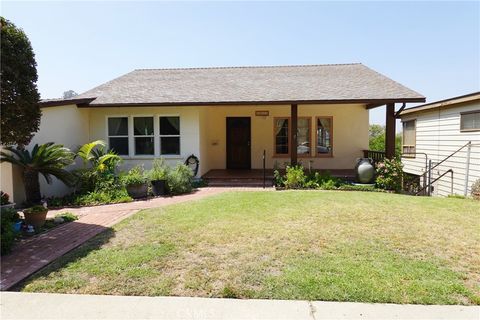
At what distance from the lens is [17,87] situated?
232 inches

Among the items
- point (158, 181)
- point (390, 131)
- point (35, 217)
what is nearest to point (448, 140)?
point (390, 131)

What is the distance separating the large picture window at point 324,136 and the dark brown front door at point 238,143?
9.85 ft

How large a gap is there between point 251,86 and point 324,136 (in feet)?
13.1

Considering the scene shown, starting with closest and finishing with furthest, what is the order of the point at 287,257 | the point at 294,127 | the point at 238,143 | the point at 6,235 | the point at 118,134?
the point at 287,257 < the point at 6,235 < the point at 294,127 < the point at 118,134 < the point at 238,143

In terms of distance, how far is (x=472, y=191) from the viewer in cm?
1048

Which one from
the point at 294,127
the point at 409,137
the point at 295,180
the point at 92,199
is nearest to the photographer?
the point at 92,199

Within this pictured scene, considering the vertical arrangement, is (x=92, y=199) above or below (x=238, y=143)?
below

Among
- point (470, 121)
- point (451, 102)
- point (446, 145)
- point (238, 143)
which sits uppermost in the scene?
point (451, 102)

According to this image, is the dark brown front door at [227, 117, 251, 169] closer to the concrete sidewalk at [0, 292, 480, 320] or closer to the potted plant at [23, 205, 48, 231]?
the potted plant at [23, 205, 48, 231]

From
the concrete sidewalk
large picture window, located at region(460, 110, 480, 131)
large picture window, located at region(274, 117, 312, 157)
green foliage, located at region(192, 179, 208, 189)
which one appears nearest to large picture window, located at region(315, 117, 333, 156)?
large picture window, located at region(274, 117, 312, 157)

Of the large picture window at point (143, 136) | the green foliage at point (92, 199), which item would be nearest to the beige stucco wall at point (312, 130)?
the large picture window at point (143, 136)

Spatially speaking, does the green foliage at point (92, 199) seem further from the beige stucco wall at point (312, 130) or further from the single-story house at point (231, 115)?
the beige stucco wall at point (312, 130)

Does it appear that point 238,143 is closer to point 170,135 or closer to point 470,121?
point 170,135

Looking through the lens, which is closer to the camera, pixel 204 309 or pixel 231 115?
pixel 204 309
